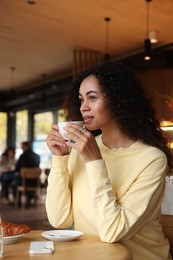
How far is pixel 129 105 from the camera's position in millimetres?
1515

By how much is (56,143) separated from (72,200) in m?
0.23

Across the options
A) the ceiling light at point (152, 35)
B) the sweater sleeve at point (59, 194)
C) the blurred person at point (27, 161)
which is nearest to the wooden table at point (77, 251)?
the sweater sleeve at point (59, 194)

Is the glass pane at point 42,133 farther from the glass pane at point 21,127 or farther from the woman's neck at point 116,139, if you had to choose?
the woman's neck at point 116,139

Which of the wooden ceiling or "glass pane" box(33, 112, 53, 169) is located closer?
the wooden ceiling

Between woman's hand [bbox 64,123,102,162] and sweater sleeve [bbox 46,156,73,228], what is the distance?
242 mm

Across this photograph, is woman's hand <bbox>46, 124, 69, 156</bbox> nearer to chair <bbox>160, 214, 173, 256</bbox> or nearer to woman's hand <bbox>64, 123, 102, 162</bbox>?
woman's hand <bbox>64, 123, 102, 162</bbox>

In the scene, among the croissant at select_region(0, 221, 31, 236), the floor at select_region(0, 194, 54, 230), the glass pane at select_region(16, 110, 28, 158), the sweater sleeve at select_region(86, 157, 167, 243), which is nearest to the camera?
the sweater sleeve at select_region(86, 157, 167, 243)

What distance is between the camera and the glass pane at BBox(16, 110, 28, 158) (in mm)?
14062

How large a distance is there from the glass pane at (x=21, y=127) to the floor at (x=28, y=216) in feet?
16.1

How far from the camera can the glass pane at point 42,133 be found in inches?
512

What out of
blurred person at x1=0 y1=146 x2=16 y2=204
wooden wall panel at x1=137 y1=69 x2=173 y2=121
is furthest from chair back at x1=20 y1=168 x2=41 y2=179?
wooden wall panel at x1=137 y1=69 x2=173 y2=121

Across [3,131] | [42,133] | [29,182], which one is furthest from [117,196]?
[3,131]

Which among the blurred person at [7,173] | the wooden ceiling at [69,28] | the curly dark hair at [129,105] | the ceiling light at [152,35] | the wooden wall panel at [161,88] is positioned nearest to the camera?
the curly dark hair at [129,105]

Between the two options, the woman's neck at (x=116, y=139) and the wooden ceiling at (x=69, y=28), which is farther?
the wooden ceiling at (x=69, y=28)
